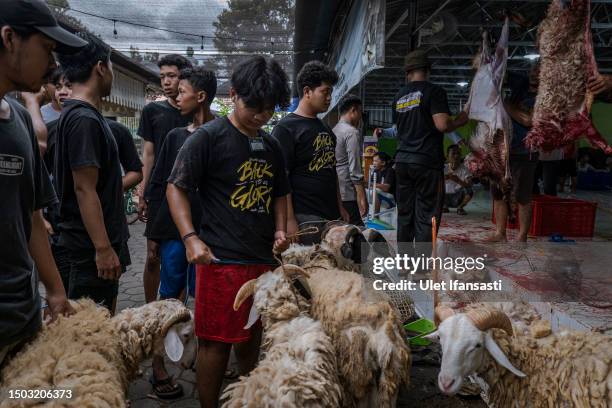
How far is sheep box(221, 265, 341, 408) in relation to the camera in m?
1.76

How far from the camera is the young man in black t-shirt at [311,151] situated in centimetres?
354

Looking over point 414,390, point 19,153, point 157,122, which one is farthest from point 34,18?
point 414,390

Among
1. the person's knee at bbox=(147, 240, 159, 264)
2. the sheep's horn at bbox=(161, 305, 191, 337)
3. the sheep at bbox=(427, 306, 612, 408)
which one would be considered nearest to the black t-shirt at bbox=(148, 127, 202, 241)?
the person's knee at bbox=(147, 240, 159, 264)

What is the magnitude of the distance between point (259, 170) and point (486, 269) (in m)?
2.86

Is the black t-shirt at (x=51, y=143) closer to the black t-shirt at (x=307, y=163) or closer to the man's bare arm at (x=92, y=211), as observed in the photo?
the man's bare arm at (x=92, y=211)

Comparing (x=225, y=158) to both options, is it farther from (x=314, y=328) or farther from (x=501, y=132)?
(x=501, y=132)

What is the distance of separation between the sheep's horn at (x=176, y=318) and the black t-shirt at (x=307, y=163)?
130 centimetres

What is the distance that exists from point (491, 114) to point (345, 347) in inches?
122

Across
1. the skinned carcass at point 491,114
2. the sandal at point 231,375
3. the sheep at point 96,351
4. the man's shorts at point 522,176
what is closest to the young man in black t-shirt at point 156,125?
the sandal at point 231,375

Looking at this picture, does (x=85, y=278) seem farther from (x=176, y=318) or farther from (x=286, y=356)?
(x=286, y=356)

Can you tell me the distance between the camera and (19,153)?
1671 millimetres

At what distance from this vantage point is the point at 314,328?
2.17m

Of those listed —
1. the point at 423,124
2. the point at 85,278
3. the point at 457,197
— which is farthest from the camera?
the point at 457,197

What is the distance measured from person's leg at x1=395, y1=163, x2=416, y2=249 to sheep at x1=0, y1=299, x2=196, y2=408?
298cm
